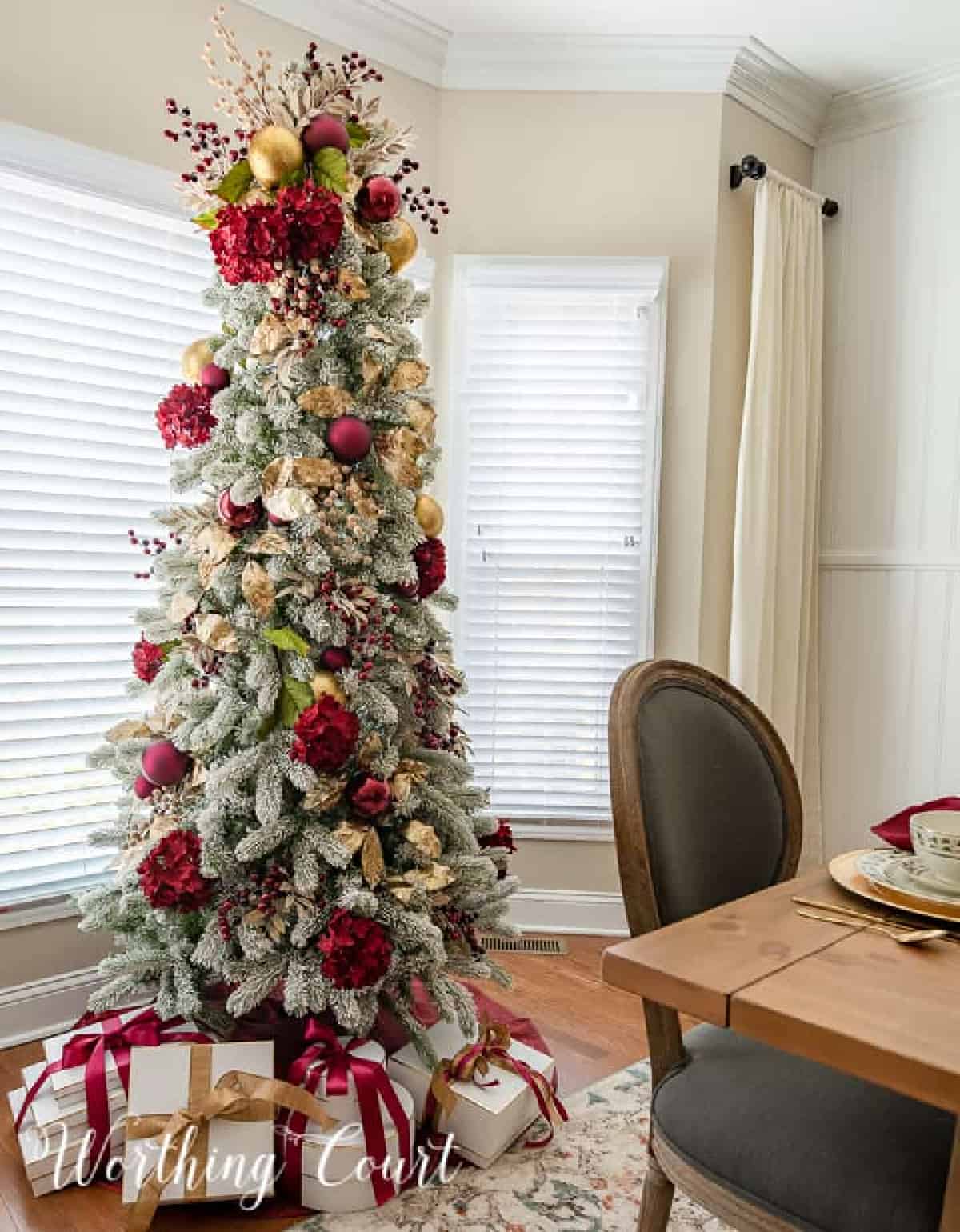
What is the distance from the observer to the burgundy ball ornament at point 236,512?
212 centimetres

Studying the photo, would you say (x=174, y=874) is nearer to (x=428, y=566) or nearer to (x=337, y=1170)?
(x=337, y=1170)

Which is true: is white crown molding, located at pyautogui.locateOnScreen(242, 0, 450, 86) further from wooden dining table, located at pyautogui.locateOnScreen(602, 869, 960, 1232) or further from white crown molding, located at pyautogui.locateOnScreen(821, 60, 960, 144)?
wooden dining table, located at pyautogui.locateOnScreen(602, 869, 960, 1232)

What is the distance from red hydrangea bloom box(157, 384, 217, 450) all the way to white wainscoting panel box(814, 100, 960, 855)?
2.32m

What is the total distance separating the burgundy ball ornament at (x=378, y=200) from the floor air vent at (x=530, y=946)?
211 cm

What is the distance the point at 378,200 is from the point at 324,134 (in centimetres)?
17

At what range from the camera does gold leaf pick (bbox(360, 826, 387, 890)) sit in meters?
2.09

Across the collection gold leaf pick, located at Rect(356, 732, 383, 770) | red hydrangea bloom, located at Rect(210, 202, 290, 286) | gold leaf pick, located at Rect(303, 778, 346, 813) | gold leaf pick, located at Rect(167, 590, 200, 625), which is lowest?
gold leaf pick, located at Rect(303, 778, 346, 813)

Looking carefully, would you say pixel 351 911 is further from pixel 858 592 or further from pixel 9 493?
pixel 858 592

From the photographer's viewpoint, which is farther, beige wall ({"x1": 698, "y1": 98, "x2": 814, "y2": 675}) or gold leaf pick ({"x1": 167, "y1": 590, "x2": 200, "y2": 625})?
beige wall ({"x1": 698, "y1": 98, "x2": 814, "y2": 675})

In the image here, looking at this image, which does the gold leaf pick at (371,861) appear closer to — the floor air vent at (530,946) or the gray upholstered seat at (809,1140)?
the gray upholstered seat at (809,1140)

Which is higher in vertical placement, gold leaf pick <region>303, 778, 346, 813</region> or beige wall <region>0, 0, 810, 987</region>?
beige wall <region>0, 0, 810, 987</region>

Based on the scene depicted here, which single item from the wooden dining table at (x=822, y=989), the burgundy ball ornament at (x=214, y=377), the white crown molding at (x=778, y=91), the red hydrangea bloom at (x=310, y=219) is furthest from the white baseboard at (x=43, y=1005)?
the white crown molding at (x=778, y=91)

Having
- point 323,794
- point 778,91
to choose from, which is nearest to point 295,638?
point 323,794

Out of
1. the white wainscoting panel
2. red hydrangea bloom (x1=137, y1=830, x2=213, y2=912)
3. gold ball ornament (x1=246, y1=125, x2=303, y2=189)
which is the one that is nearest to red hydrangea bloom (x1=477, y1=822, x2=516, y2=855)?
red hydrangea bloom (x1=137, y1=830, x2=213, y2=912)
